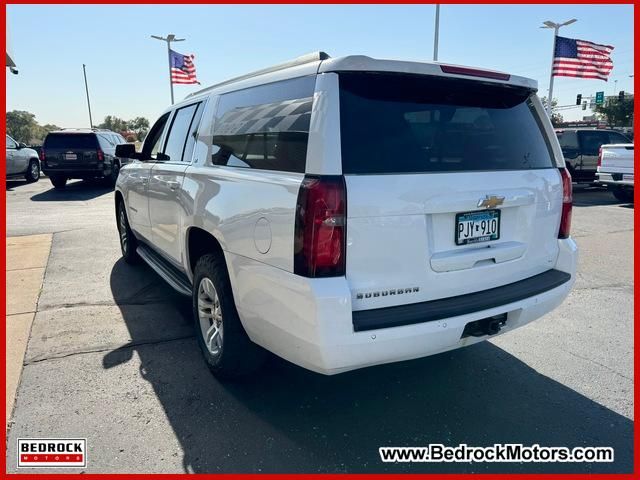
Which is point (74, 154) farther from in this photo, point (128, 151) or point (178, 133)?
point (178, 133)

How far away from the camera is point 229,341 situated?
10.1ft

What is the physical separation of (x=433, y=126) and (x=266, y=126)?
96 cm

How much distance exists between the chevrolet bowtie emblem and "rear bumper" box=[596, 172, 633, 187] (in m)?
11.6

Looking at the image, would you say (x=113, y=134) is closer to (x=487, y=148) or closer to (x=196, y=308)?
(x=196, y=308)

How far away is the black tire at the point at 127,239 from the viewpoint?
6094 millimetres

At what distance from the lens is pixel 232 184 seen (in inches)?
117

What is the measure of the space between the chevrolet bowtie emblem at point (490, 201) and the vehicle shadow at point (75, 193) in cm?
1338

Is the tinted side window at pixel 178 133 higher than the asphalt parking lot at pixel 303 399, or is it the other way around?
the tinted side window at pixel 178 133

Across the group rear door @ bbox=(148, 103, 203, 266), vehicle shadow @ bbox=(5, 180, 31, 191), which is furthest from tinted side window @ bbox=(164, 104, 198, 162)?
vehicle shadow @ bbox=(5, 180, 31, 191)

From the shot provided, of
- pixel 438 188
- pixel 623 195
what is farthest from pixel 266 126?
pixel 623 195

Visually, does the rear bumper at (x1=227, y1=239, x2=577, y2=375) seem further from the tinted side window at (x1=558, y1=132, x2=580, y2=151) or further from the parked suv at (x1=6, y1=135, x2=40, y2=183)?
the parked suv at (x1=6, y1=135, x2=40, y2=183)

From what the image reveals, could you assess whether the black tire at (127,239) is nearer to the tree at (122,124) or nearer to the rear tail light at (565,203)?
the rear tail light at (565,203)

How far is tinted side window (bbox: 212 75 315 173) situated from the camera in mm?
2543

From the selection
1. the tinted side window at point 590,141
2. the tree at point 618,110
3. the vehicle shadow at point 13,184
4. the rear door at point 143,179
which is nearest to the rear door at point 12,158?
the vehicle shadow at point 13,184
